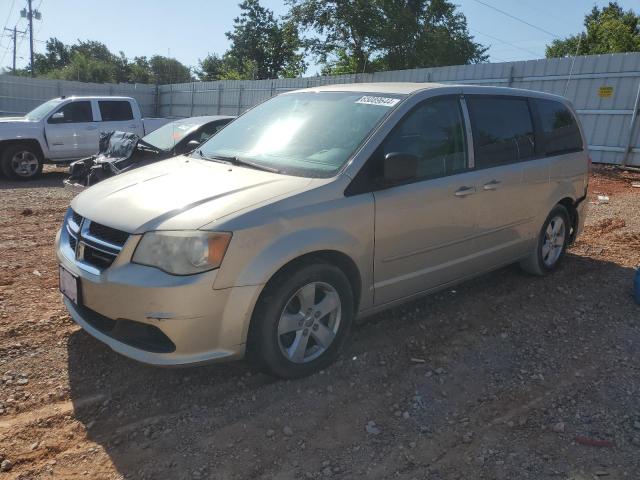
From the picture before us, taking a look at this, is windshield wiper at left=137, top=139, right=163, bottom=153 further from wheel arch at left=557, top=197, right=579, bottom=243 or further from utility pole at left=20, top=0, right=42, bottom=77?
utility pole at left=20, top=0, right=42, bottom=77

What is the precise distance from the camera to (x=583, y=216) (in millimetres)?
5707

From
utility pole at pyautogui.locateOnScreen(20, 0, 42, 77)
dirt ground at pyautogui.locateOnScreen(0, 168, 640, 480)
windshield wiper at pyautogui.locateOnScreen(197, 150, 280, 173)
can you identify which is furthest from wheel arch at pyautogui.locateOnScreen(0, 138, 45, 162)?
utility pole at pyautogui.locateOnScreen(20, 0, 42, 77)

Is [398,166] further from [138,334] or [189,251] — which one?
[138,334]

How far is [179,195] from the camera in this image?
3148mm

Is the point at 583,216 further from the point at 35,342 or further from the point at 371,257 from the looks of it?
the point at 35,342

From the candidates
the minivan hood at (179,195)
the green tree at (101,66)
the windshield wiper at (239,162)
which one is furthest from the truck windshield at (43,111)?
the green tree at (101,66)

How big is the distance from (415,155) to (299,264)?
3.86ft

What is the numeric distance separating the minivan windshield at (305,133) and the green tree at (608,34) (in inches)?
1066

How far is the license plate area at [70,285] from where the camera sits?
121 inches

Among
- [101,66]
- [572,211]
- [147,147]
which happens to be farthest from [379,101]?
[101,66]

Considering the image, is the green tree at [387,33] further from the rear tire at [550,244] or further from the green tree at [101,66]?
the green tree at [101,66]

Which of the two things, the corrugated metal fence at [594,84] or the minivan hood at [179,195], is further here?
the corrugated metal fence at [594,84]

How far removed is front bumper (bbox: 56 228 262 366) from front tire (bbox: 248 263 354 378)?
0.36 ft

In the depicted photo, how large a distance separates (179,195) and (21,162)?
998 cm
